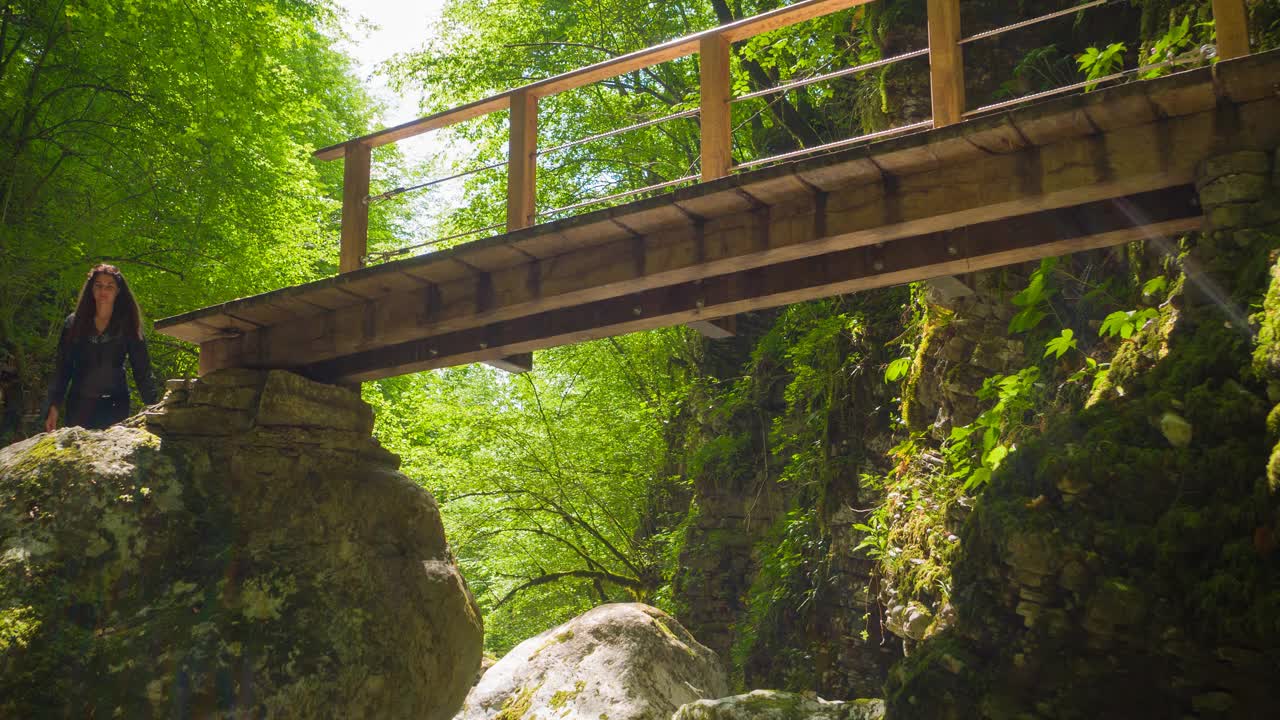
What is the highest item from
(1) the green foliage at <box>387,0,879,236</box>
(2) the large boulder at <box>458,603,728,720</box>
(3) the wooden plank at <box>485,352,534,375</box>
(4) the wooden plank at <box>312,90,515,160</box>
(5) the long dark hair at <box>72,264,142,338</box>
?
(1) the green foliage at <box>387,0,879,236</box>

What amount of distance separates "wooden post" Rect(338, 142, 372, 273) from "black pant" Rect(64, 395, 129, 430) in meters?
1.92

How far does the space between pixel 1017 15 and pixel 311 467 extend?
6.52m

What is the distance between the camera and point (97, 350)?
23.1 ft

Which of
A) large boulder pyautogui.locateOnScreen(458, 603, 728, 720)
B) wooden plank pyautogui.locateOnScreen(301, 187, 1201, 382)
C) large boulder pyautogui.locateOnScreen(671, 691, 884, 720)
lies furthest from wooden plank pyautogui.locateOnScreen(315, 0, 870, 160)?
large boulder pyautogui.locateOnScreen(458, 603, 728, 720)

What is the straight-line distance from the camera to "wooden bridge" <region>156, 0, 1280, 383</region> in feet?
15.6

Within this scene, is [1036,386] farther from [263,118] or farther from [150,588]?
[263,118]

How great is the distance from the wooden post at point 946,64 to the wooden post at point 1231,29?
1164mm

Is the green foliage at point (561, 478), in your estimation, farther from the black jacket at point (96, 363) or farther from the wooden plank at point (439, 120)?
the black jacket at point (96, 363)

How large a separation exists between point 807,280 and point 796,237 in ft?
1.86

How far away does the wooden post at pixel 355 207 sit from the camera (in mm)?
7270

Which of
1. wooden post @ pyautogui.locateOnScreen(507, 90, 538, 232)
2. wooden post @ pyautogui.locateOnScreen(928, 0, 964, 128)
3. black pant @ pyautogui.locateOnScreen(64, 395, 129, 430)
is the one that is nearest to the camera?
wooden post @ pyautogui.locateOnScreen(928, 0, 964, 128)

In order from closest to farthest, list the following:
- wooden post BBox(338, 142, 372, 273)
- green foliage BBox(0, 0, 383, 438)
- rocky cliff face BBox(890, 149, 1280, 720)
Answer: rocky cliff face BBox(890, 149, 1280, 720) → wooden post BBox(338, 142, 372, 273) → green foliage BBox(0, 0, 383, 438)

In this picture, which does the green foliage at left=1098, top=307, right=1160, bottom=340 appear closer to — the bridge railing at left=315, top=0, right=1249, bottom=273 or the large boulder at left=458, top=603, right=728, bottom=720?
the bridge railing at left=315, top=0, right=1249, bottom=273

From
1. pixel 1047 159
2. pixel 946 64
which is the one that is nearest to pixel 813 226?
pixel 946 64
